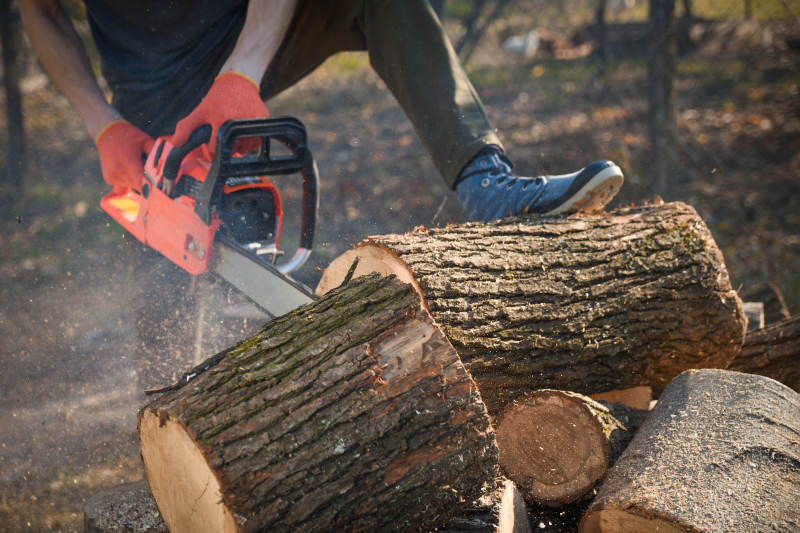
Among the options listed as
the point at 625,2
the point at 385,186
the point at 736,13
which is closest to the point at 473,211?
the point at 385,186

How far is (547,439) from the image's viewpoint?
5.30 feet

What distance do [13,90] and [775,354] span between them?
221 inches

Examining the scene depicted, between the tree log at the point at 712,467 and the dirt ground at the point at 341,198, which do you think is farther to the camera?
the dirt ground at the point at 341,198

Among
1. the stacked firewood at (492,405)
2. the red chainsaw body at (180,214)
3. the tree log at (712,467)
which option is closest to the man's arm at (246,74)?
the red chainsaw body at (180,214)

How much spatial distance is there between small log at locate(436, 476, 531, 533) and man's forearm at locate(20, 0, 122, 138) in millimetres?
2198

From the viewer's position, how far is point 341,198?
4660mm

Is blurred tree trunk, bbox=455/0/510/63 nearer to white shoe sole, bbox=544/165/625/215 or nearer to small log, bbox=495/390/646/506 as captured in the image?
white shoe sole, bbox=544/165/625/215

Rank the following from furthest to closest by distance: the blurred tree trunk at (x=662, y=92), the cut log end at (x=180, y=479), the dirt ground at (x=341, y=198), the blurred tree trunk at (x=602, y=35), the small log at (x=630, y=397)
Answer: the blurred tree trunk at (x=602, y=35) → the blurred tree trunk at (x=662, y=92) → the dirt ground at (x=341, y=198) → the small log at (x=630, y=397) → the cut log end at (x=180, y=479)

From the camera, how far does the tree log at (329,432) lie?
1236 millimetres

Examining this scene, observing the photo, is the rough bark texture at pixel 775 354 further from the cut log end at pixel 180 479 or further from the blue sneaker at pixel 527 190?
the cut log end at pixel 180 479

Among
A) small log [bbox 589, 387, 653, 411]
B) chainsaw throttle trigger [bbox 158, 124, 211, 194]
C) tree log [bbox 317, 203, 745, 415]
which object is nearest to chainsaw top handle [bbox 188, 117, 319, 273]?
chainsaw throttle trigger [bbox 158, 124, 211, 194]

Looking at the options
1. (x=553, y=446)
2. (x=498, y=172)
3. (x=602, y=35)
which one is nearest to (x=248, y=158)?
(x=498, y=172)

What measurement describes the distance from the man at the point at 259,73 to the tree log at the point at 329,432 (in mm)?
954

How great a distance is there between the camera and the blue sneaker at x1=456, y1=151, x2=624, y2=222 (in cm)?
208
